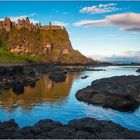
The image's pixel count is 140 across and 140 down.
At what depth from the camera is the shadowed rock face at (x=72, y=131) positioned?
2641cm

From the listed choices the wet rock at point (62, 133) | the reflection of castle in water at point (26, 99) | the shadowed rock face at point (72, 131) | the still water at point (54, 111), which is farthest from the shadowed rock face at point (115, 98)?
the wet rock at point (62, 133)

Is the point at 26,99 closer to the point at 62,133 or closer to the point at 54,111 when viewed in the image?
the point at 54,111

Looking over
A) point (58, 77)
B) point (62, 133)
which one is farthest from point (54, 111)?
point (58, 77)

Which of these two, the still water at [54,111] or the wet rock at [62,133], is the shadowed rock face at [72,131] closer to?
the wet rock at [62,133]

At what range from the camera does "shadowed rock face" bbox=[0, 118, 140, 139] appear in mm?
26406

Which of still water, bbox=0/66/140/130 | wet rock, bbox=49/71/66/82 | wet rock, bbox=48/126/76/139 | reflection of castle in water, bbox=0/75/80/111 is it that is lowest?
still water, bbox=0/66/140/130

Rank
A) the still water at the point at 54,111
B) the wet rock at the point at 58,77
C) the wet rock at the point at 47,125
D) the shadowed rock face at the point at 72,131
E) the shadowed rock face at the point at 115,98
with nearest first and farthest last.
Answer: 1. the shadowed rock face at the point at 72,131
2. the wet rock at the point at 47,125
3. the still water at the point at 54,111
4. the shadowed rock face at the point at 115,98
5. the wet rock at the point at 58,77

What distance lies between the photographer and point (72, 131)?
90.7 feet

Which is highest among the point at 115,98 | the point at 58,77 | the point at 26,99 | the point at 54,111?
the point at 115,98

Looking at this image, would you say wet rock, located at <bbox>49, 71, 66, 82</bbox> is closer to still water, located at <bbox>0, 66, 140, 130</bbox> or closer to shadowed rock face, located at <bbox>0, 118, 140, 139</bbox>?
still water, located at <bbox>0, 66, 140, 130</bbox>

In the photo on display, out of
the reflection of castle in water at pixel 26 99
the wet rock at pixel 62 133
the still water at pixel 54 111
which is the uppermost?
the wet rock at pixel 62 133

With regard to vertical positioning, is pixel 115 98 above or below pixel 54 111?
above

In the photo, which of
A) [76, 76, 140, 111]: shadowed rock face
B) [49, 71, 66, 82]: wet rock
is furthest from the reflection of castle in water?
[49, 71, 66, 82]: wet rock

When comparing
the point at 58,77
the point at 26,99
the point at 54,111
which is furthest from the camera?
the point at 58,77
